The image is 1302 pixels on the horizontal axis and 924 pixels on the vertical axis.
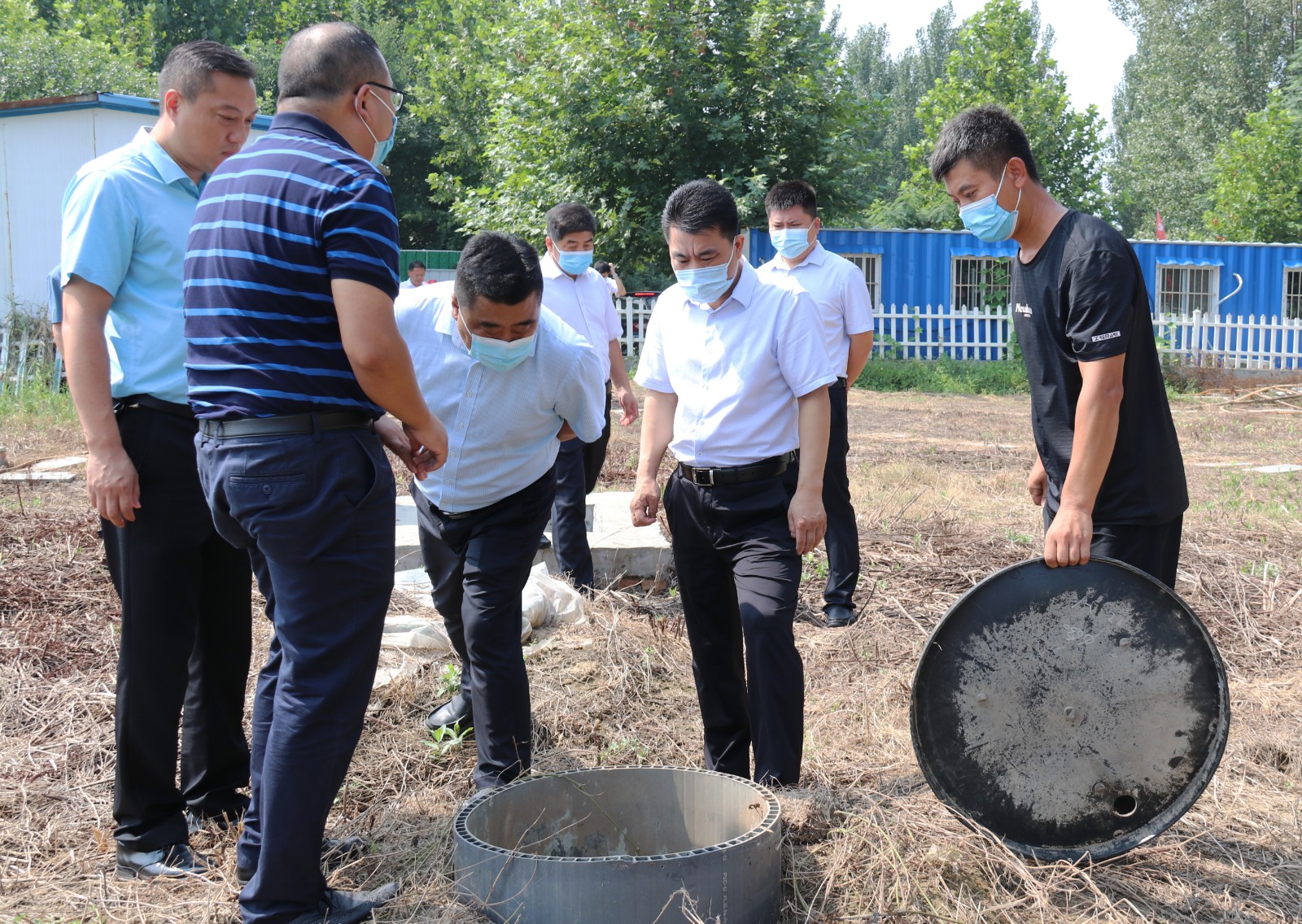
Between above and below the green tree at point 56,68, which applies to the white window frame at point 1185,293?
below

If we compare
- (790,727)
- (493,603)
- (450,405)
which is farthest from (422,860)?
(450,405)

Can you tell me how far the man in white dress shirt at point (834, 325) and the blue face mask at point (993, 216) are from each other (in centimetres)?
208

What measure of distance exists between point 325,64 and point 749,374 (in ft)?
5.04

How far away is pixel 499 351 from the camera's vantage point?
3.35 m

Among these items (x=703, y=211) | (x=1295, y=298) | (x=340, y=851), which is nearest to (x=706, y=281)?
(x=703, y=211)

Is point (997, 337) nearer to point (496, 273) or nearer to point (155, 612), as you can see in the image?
point (496, 273)

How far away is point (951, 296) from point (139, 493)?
2097cm

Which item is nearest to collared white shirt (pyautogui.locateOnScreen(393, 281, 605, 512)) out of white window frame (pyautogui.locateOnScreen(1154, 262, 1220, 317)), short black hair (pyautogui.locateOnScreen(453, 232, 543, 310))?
short black hair (pyautogui.locateOnScreen(453, 232, 543, 310))

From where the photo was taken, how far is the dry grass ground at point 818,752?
2.75 m

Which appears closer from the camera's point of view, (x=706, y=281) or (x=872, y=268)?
(x=706, y=281)

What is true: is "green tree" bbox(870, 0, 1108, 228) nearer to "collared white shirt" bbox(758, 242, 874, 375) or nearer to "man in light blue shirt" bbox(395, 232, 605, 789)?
"collared white shirt" bbox(758, 242, 874, 375)

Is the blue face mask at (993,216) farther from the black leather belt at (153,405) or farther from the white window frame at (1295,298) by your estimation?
the white window frame at (1295,298)

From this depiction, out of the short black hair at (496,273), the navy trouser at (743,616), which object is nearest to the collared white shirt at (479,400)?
the short black hair at (496,273)

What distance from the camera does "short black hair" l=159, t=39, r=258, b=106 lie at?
3004 millimetres
